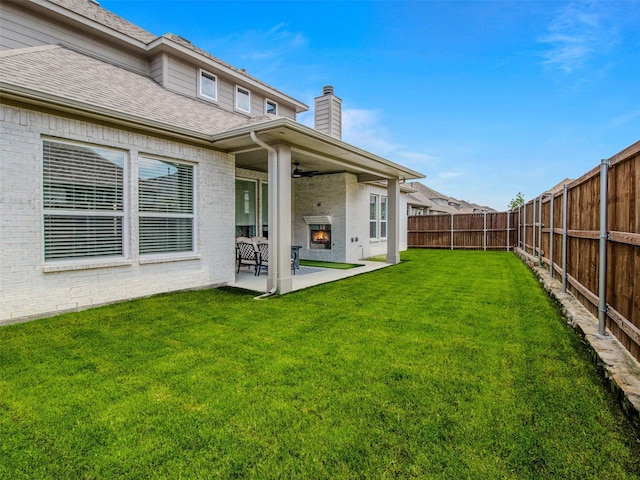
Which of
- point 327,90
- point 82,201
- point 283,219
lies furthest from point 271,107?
point 82,201

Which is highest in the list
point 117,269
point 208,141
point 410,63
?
point 410,63

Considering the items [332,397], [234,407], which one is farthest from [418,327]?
[234,407]

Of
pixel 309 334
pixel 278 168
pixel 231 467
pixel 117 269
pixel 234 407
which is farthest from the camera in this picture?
pixel 278 168

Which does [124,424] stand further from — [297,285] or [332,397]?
[297,285]

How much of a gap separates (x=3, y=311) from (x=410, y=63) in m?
15.0

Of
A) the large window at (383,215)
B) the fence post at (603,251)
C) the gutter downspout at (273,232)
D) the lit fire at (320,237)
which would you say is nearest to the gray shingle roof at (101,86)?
the gutter downspout at (273,232)

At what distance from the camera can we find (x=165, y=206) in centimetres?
656

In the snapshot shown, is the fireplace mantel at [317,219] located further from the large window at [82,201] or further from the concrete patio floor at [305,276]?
the large window at [82,201]

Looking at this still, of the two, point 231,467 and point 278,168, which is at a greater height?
point 278,168

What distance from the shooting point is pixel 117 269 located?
5848mm

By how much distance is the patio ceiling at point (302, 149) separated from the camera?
626 cm

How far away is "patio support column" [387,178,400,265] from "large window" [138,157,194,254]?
6955mm

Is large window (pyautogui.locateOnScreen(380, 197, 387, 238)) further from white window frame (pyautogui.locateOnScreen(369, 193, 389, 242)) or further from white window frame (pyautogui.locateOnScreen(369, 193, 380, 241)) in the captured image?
white window frame (pyautogui.locateOnScreen(369, 193, 380, 241))

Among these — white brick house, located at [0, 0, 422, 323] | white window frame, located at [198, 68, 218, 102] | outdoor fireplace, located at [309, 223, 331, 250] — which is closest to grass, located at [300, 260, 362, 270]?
outdoor fireplace, located at [309, 223, 331, 250]
